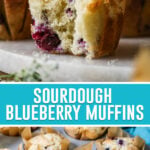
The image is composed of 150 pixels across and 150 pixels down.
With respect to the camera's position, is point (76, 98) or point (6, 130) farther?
point (6, 130)

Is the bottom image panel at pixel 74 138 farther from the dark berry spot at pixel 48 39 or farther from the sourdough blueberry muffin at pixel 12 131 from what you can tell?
the dark berry spot at pixel 48 39

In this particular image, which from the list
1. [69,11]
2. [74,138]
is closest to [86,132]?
[74,138]

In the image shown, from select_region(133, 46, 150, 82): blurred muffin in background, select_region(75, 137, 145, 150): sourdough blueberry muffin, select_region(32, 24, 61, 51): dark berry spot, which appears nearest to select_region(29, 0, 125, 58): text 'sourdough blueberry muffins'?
select_region(32, 24, 61, 51): dark berry spot

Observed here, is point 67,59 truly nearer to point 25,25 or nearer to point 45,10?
point 45,10

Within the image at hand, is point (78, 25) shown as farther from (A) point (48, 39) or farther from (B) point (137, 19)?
(B) point (137, 19)

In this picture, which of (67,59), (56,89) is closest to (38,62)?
(67,59)

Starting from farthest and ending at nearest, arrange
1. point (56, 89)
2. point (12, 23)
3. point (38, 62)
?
point (12, 23), point (38, 62), point (56, 89)

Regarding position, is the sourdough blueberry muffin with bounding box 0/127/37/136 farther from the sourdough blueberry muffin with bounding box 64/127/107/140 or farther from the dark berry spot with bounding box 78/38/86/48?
the dark berry spot with bounding box 78/38/86/48
